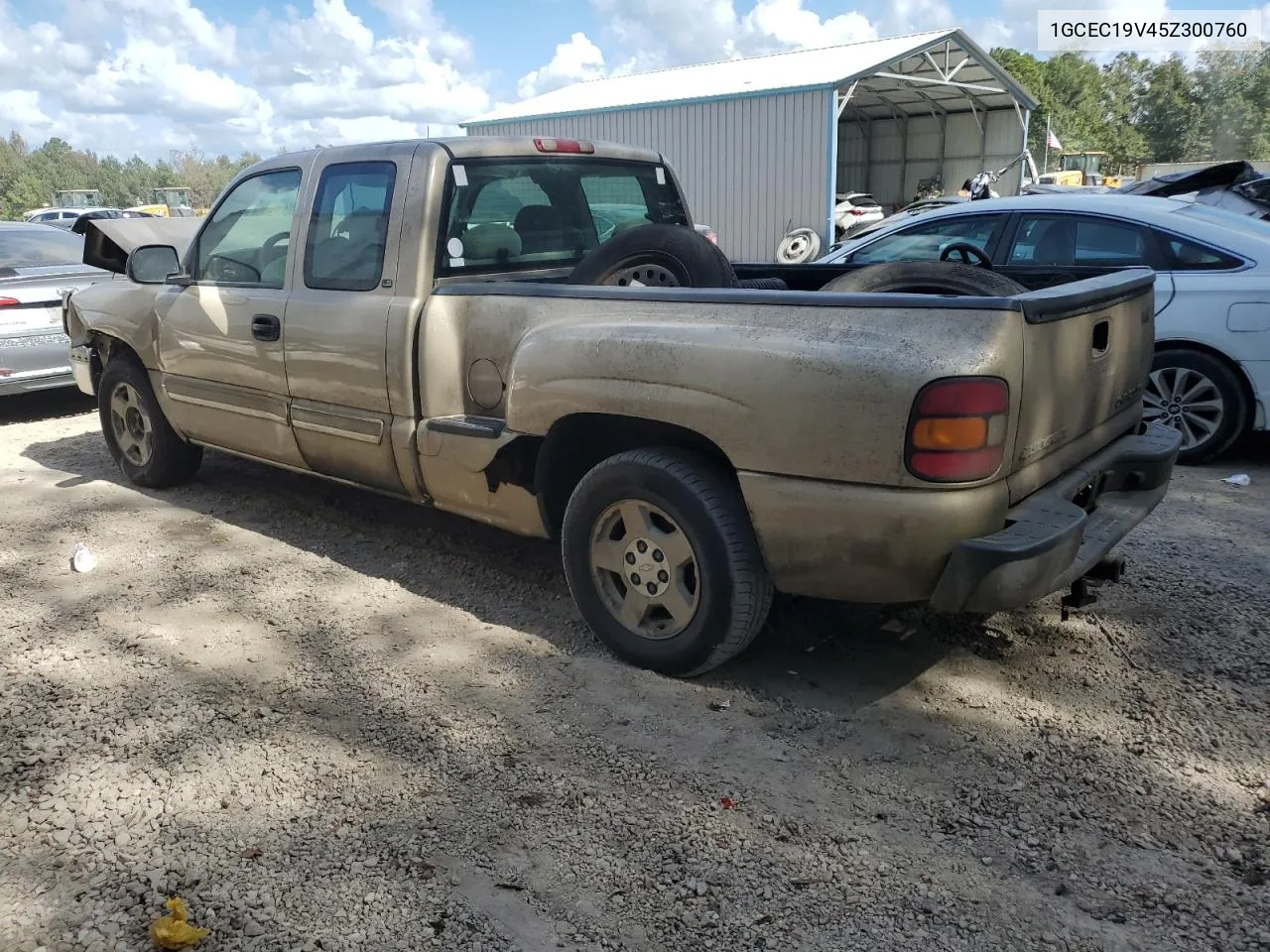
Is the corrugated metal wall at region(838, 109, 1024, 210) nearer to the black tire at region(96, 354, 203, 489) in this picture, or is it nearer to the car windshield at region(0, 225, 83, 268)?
the car windshield at region(0, 225, 83, 268)

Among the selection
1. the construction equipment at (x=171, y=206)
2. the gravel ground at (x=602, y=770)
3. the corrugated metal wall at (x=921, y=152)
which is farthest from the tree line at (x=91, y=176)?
the gravel ground at (x=602, y=770)

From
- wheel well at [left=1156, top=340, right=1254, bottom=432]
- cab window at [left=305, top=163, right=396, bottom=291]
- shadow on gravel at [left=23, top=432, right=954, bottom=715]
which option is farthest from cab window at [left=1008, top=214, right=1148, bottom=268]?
cab window at [left=305, top=163, right=396, bottom=291]

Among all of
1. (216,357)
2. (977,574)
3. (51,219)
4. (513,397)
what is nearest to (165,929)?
(513,397)

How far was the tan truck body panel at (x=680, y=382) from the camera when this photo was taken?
284 cm

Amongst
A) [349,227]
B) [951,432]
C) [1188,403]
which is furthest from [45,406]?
[1188,403]

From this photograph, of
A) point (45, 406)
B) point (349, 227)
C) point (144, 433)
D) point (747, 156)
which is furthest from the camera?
point (747, 156)

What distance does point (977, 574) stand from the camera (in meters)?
2.80

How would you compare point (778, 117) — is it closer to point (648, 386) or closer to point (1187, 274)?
point (1187, 274)

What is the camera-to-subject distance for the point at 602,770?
3.05 m

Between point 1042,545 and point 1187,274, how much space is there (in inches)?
161

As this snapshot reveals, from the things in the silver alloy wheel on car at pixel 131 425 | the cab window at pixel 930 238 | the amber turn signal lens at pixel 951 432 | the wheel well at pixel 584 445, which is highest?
the cab window at pixel 930 238

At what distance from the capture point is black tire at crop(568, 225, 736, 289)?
4.00 metres

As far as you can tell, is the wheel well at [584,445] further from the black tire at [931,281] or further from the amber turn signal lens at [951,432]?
the black tire at [931,281]

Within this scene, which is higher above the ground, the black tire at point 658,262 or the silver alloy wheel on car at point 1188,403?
the black tire at point 658,262
